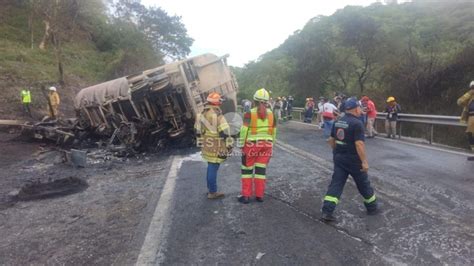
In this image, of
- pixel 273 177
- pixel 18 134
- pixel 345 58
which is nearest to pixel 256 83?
pixel 345 58

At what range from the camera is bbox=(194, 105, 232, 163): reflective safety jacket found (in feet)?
18.6

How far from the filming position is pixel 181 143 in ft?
36.3

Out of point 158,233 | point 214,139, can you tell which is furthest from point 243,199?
point 158,233

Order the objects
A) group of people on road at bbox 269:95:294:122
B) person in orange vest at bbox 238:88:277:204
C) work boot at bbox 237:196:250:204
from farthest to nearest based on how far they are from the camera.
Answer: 1. group of people on road at bbox 269:95:294:122
2. person in orange vest at bbox 238:88:277:204
3. work boot at bbox 237:196:250:204

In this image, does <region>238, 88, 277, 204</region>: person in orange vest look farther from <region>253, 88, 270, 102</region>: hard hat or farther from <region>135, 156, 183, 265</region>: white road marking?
<region>135, 156, 183, 265</region>: white road marking

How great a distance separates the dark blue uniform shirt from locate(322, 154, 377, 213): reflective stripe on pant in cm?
8

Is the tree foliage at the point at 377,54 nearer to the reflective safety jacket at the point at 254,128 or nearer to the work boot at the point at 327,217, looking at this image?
the reflective safety jacket at the point at 254,128

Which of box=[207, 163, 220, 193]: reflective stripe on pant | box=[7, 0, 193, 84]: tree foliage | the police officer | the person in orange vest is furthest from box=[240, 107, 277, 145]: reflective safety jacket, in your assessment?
box=[7, 0, 193, 84]: tree foliage

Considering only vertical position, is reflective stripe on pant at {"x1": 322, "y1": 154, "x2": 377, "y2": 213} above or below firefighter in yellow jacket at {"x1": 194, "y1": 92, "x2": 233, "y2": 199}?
below

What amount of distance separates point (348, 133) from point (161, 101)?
690 centimetres

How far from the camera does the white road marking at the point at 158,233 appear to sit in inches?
137

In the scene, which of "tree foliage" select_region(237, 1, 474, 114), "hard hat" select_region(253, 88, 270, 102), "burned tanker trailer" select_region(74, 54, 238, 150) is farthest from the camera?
"tree foliage" select_region(237, 1, 474, 114)

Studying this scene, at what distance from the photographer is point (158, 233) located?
4.12m

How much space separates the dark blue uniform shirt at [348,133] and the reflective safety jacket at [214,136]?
5.22 feet
